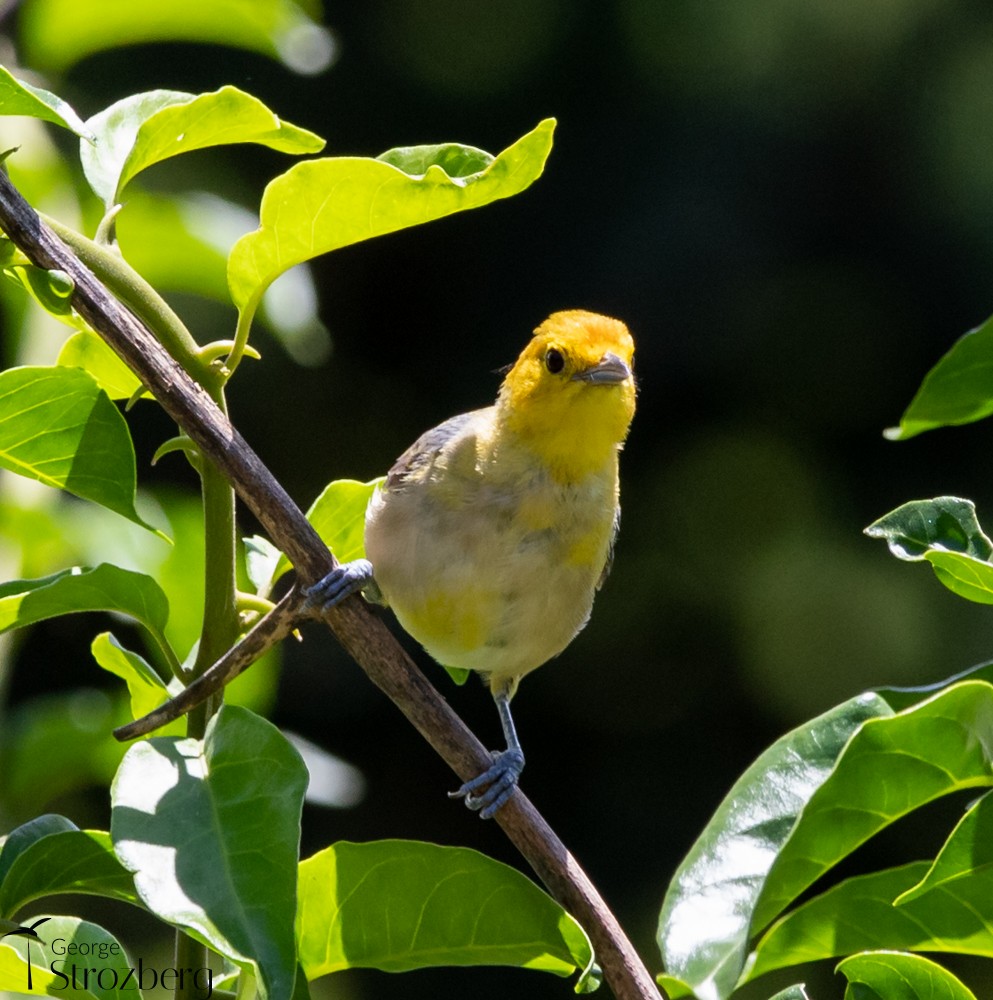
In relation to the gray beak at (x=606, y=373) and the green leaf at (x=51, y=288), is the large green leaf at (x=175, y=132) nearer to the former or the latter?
the green leaf at (x=51, y=288)

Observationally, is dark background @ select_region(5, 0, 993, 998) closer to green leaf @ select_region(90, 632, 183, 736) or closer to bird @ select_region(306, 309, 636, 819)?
bird @ select_region(306, 309, 636, 819)

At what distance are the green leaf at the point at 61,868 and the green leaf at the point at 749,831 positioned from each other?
2.40 feet

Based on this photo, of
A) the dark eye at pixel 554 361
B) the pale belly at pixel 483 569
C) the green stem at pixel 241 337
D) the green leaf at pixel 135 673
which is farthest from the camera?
the dark eye at pixel 554 361

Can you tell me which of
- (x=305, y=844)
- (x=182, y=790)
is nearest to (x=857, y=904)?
(x=182, y=790)

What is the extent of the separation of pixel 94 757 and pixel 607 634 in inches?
202

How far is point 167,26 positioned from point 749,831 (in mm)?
2477

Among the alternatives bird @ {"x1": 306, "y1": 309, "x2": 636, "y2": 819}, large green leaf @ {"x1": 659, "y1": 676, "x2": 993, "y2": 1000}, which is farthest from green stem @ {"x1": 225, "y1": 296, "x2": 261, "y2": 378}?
bird @ {"x1": 306, "y1": 309, "x2": 636, "y2": 819}

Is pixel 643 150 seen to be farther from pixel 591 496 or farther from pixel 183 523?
pixel 183 523

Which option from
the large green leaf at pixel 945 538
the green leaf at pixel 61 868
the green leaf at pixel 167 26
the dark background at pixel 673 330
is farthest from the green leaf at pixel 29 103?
the dark background at pixel 673 330

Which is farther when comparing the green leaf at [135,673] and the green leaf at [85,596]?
the green leaf at [135,673]

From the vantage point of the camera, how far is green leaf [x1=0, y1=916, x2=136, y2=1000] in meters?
1.80

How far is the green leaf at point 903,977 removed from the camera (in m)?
1.70

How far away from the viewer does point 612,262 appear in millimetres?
7867

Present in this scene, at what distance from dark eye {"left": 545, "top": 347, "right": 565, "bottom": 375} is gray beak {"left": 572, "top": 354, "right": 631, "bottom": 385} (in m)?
0.05
